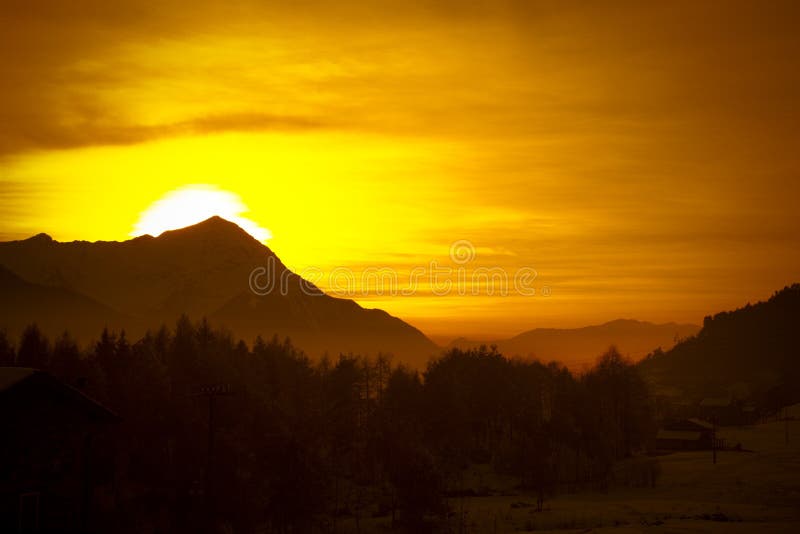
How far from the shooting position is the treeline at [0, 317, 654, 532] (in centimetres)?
5203

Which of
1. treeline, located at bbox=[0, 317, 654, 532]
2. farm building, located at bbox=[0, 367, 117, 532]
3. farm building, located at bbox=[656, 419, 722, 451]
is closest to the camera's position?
farm building, located at bbox=[0, 367, 117, 532]

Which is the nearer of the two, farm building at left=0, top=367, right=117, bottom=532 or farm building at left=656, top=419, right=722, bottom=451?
farm building at left=0, top=367, right=117, bottom=532

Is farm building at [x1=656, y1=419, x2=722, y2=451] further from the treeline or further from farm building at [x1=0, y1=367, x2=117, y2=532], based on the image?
farm building at [x1=0, y1=367, x2=117, y2=532]

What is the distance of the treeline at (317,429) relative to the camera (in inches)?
2048

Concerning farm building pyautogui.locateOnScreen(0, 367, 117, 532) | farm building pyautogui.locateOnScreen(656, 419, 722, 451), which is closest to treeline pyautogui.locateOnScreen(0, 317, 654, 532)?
farm building pyautogui.locateOnScreen(0, 367, 117, 532)

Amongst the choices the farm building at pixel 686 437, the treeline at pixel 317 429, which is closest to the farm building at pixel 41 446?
the treeline at pixel 317 429

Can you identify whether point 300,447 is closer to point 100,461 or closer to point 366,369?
point 100,461

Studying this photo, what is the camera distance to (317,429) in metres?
59.3

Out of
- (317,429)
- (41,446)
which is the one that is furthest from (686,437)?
(41,446)

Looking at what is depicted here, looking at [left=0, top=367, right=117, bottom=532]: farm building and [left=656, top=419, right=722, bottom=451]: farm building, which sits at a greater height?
[left=0, top=367, right=117, bottom=532]: farm building

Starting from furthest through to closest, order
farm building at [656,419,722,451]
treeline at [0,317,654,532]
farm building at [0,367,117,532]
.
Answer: farm building at [656,419,722,451]
treeline at [0,317,654,532]
farm building at [0,367,117,532]

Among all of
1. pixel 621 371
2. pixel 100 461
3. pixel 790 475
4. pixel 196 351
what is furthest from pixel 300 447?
pixel 621 371

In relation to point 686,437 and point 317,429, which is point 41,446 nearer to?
point 317,429

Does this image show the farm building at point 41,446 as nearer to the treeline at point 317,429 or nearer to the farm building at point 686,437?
the treeline at point 317,429
